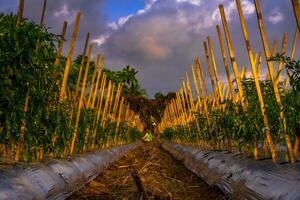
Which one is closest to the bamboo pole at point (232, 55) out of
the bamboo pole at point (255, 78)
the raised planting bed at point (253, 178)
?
the bamboo pole at point (255, 78)

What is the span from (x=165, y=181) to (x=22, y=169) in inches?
114

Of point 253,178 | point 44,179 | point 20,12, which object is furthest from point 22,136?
point 253,178

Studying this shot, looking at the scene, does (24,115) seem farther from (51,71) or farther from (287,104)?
(287,104)

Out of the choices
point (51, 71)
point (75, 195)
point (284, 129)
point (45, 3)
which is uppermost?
point (45, 3)

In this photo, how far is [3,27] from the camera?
14.2ft

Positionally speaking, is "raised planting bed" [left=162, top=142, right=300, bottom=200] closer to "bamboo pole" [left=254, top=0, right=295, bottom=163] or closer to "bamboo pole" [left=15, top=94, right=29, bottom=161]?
"bamboo pole" [left=254, top=0, right=295, bottom=163]

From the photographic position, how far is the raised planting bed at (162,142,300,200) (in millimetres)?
3719

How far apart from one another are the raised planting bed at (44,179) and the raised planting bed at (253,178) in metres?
1.92

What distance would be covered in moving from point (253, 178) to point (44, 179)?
2.16m

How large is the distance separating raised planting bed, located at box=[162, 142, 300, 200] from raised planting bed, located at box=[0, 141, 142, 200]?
1922mm

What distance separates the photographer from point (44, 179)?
456 centimetres

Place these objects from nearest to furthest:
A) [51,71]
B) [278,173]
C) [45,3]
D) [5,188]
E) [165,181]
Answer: [5,188], [278,173], [51,71], [45,3], [165,181]

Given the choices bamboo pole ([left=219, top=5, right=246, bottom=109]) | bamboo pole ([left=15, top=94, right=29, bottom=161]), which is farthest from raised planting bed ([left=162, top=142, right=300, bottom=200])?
bamboo pole ([left=15, top=94, right=29, bottom=161])

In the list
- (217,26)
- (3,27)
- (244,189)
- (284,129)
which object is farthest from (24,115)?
(217,26)
